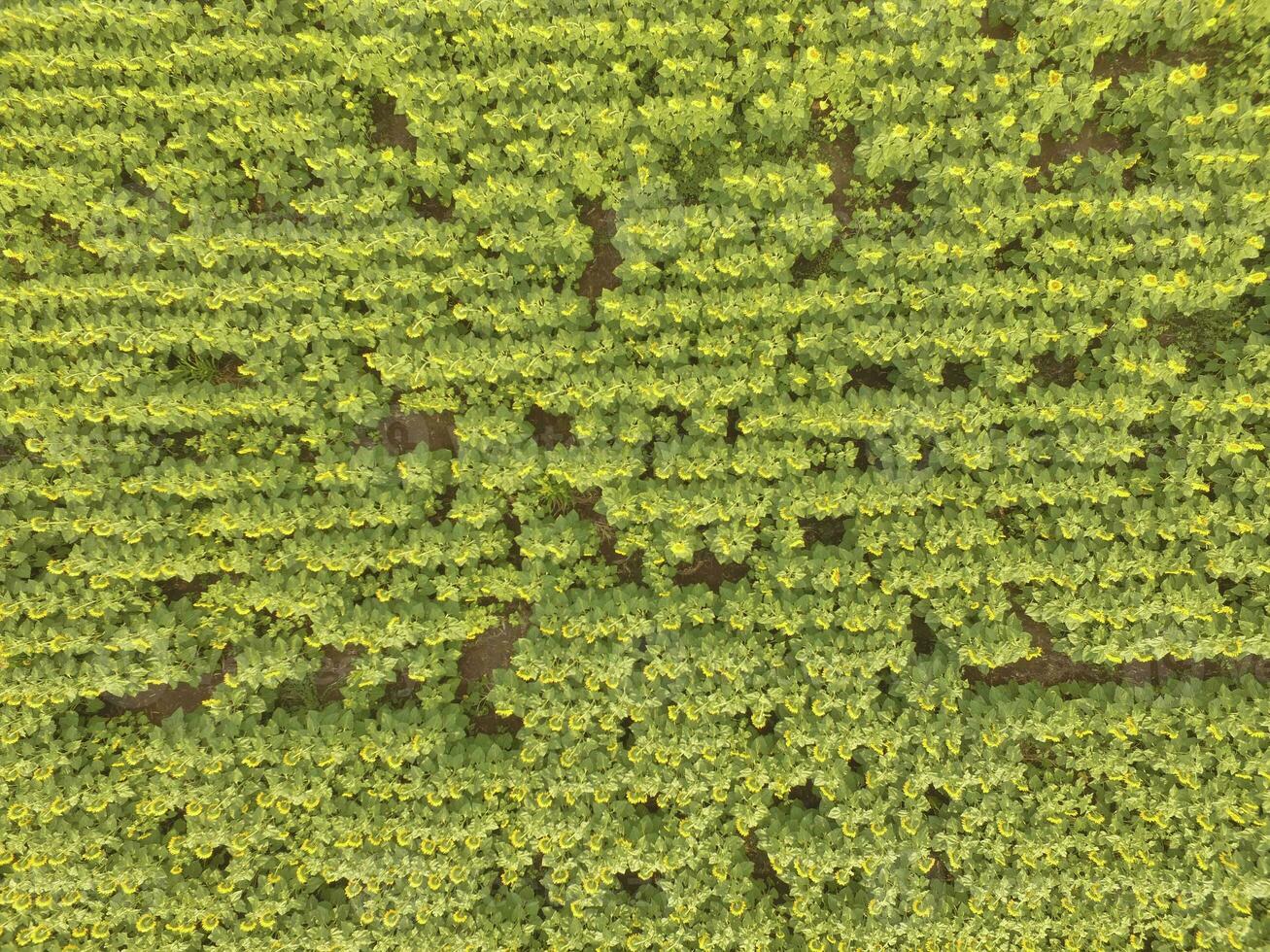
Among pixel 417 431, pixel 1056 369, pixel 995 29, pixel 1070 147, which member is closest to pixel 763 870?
pixel 417 431

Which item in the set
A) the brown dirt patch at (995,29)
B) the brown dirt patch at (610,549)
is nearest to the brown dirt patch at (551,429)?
the brown dirt patch at (610,549)

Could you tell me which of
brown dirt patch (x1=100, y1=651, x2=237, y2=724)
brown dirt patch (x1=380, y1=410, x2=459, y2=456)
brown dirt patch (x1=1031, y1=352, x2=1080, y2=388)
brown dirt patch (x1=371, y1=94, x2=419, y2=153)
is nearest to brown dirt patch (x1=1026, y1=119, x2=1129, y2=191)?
brown dirt patch (x1=1031, y1=352, x2=1080, y2=388)

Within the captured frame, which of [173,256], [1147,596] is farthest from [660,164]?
[1147,596]

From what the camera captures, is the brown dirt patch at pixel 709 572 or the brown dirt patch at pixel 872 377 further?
the brown dirt patch at pixel 709 572

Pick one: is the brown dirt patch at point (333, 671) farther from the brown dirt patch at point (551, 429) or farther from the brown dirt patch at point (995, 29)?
the brown dirt patch at point (995, 29)

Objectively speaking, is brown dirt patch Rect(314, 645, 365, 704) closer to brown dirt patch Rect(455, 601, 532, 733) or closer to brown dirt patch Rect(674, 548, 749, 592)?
brown dirt patch Rect(455, 601, 532, 733)

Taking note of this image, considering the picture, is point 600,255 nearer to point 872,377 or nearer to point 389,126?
point 389,126
